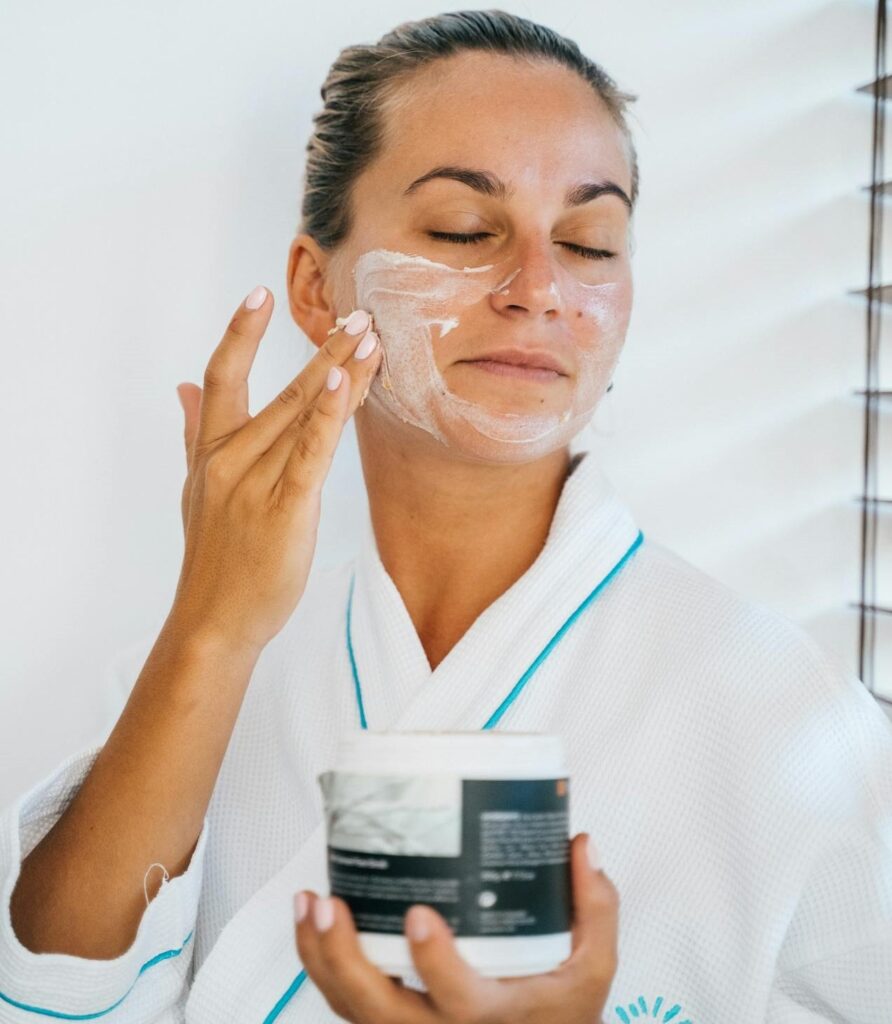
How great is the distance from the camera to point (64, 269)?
140cm

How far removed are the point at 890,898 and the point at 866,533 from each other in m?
0.65

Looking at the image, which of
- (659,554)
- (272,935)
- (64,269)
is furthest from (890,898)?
(64,269)

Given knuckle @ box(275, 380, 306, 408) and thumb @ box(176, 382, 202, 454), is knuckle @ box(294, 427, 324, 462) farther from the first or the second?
thumb @ box(176, 382, 202, 454)

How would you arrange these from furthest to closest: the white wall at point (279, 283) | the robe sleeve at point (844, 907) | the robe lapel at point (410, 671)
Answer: the white wall at point (279, 283) < the robe lapel at point (410, 671) < the robe sleeve at point (844, 907)

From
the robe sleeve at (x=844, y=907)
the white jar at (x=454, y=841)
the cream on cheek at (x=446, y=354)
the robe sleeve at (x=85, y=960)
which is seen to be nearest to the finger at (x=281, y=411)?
the cream on cheek at (x=446, y=354)

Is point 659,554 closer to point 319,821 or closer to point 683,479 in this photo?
point 683,479

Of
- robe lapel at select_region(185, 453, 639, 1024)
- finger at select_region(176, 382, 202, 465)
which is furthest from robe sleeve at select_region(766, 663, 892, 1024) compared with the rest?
finger at select_region(176, 382, 202, 465)

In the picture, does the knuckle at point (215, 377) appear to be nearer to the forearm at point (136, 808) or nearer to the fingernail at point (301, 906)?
the forearm at point (136, 808)

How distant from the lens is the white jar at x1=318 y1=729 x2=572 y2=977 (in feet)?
2.20

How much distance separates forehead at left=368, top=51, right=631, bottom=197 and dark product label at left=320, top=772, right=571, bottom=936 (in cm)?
68

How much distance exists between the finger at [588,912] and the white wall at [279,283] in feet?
2.73

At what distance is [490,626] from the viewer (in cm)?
117

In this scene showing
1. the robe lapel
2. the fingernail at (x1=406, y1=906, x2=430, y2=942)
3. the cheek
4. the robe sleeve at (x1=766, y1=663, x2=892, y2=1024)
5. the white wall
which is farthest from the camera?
the white wall

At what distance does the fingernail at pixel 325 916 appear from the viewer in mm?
682
